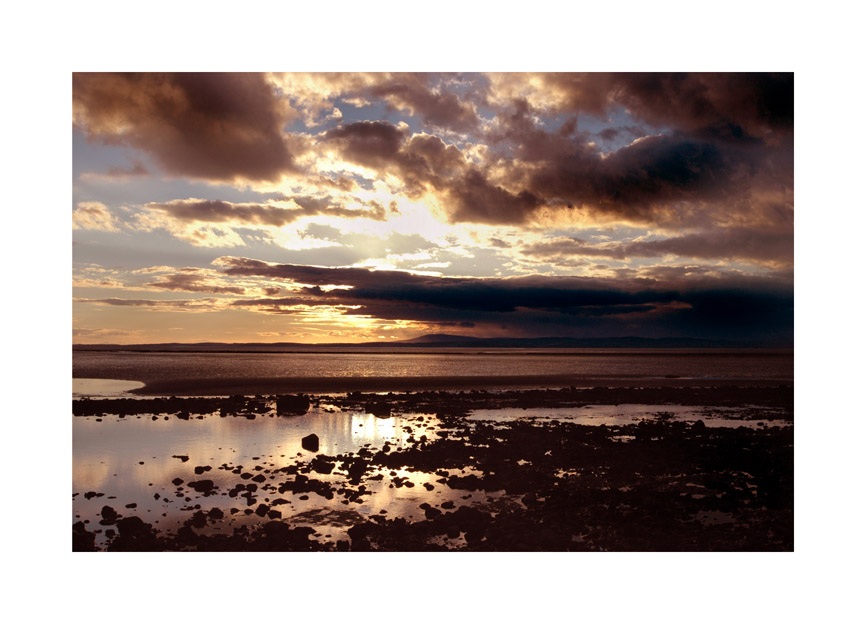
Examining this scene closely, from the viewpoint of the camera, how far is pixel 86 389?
22922mm

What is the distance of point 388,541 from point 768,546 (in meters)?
5.16

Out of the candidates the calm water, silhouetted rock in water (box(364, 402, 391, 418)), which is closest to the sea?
the calm water

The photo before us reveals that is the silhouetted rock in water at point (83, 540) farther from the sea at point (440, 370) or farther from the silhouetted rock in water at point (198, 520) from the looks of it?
the sea at point (440, 370)

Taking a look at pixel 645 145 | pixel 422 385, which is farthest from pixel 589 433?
pixel 422 385

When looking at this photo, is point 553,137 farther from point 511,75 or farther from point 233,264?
point 233,264

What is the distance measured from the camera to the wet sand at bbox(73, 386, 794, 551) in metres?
7.52

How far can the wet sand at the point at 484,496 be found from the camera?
752 cm

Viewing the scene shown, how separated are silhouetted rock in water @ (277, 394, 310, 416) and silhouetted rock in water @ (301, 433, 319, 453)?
5.13 meters

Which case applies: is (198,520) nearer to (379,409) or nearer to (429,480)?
(429,480)

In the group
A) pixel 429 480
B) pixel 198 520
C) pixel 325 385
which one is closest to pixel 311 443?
pixel 429 480

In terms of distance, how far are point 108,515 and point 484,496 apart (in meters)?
5.52

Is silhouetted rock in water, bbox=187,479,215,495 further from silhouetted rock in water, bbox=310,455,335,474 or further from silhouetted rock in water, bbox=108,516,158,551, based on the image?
silhouetted rock in water, bbox=310,455,335,474

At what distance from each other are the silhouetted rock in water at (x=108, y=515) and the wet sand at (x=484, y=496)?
14mm

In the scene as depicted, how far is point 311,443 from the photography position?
12.1 meters
